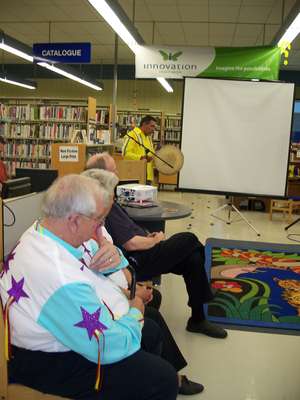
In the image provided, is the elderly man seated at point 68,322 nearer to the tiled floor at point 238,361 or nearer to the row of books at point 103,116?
the tiled floor at point 238,361

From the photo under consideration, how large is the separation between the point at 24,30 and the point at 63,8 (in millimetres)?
2076

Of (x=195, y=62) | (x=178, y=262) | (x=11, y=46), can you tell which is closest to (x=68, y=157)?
(x=195, y=62)

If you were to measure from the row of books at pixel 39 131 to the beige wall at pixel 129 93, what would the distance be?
17.2 ft

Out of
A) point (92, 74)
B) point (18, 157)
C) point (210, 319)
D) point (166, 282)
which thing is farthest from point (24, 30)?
point (210, 319)

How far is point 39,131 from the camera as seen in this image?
9.11 meters

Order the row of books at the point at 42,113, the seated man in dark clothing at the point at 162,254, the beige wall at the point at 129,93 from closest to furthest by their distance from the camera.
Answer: the seated man in dark clothing at the point at 162,254, the row of books at the point at 42,113, the beige wall at the point at 129,93

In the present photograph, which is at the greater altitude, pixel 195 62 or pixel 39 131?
pixel 195 62

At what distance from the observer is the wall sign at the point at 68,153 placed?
21.1 feet

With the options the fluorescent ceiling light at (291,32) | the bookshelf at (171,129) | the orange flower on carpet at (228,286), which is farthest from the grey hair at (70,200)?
the bookshelf at (171,129)

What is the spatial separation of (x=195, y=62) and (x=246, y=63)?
77 centimetres

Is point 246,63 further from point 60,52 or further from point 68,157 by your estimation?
point 60,52

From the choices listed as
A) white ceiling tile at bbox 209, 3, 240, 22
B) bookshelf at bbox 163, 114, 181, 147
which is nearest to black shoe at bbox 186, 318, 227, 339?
white ceiling tile at bbox 209, 3, 240, 22

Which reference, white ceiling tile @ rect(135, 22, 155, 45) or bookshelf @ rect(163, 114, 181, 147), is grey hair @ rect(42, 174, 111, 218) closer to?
white ceiling tile @ rect(135, 22, 155, 45)

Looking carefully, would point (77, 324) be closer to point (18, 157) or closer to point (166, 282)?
point (166, 282)
